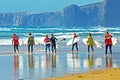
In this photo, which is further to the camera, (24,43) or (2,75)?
(24,43)

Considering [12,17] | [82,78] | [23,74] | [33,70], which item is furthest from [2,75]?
[12,17]

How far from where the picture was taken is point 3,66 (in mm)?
25047

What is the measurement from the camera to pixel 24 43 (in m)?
52.2

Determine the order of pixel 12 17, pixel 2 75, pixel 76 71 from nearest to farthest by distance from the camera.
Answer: pixel 2 75 → pixel 76 71 → pixel 12 17

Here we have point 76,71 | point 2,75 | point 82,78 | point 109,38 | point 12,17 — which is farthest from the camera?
point 12,17

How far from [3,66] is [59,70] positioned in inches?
144

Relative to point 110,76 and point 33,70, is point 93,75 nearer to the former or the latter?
point 110,76

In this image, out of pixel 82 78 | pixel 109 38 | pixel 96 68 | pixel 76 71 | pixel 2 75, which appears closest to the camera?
pixel 82 78

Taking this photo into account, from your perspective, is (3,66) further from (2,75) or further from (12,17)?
(12,17)

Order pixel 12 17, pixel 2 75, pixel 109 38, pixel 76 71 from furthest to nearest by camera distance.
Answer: pixel 12 17, pixel 109 38, pixel 76 71, pixel 2 75

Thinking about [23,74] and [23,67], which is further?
[23,67]

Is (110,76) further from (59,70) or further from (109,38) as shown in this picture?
(109,38)

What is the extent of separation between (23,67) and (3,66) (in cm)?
131

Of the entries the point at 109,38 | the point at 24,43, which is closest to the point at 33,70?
the point at 109,38
